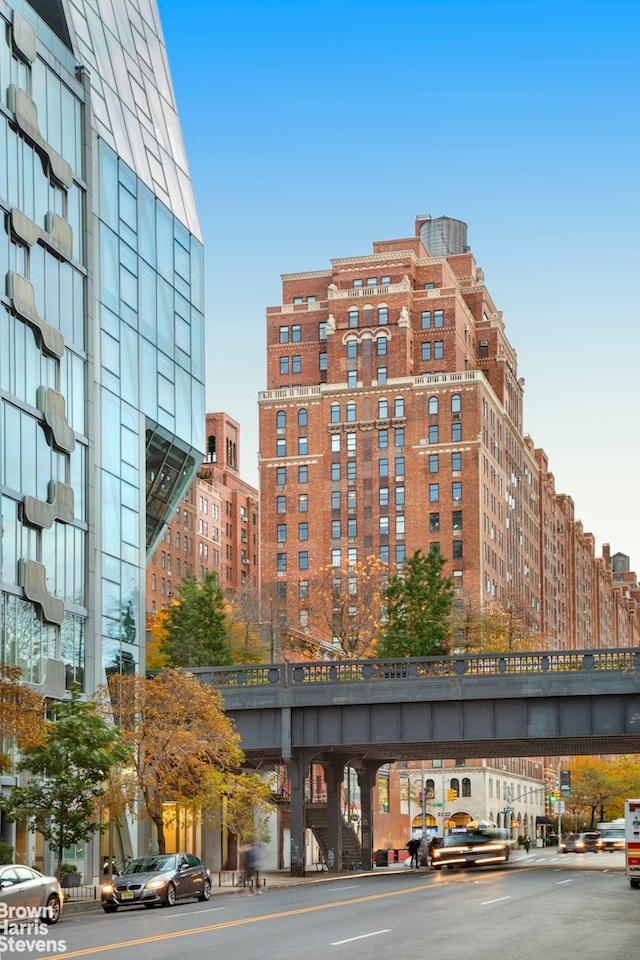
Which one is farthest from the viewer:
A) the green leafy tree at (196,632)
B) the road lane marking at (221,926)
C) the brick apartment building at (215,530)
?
the brick apartment building at (215,530)

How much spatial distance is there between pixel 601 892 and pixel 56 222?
29080 mm

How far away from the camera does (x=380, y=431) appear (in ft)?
476

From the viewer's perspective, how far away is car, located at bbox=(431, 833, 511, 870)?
62.8 m

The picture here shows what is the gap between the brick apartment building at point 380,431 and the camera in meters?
142

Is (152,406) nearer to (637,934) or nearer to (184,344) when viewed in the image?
(184,344)

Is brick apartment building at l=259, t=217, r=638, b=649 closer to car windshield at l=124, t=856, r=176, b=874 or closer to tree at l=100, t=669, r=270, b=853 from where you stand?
tree at l=100, t=669, r=270, b=853

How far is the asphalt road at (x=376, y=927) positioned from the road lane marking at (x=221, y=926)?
0.06ft

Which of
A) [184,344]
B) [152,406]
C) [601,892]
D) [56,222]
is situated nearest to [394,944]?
[601,892]

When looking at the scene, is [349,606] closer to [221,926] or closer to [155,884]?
[155,884]

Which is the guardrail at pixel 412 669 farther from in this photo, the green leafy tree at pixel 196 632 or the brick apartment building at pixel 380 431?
the brick apartment building at pixel 380 431

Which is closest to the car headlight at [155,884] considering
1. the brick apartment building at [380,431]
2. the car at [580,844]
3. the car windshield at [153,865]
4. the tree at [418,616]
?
the car windshield at [153,865]

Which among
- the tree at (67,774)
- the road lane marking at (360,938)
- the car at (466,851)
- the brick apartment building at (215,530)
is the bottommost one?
the car at (466,851)

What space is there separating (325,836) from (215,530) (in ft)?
339

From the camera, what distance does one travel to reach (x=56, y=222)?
167 feet
